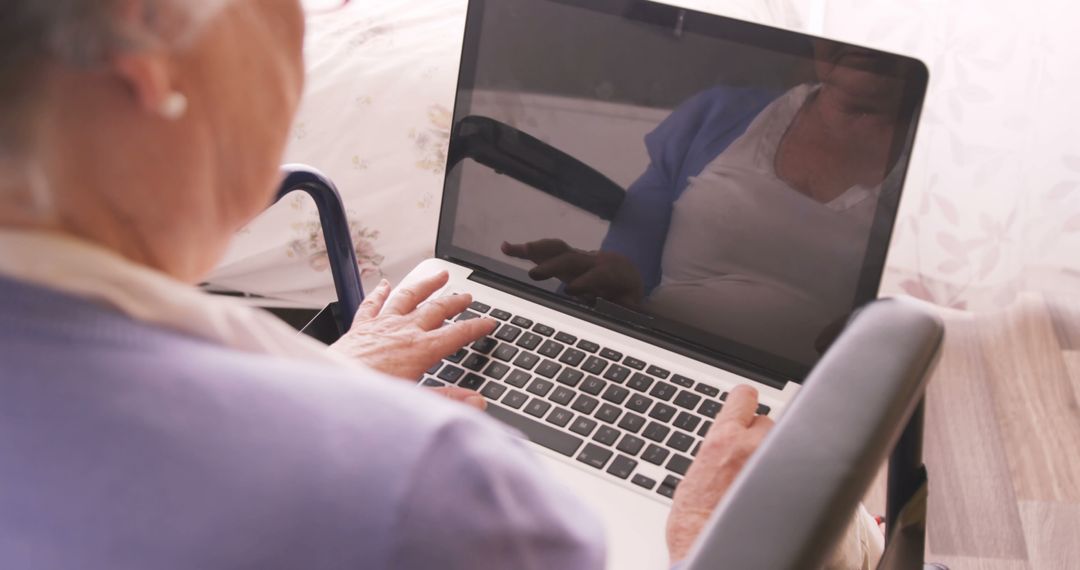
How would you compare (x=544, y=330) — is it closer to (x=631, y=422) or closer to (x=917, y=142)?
(x=631, y=422)

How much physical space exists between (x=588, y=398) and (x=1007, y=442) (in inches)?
44.1

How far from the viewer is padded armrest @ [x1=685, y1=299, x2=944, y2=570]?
38cm

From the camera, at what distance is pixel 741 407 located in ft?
2.48

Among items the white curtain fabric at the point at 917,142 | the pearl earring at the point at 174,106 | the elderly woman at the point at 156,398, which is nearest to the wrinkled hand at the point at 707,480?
the elderly woman at the point at 156,398

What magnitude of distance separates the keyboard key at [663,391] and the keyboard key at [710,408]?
0.03 m

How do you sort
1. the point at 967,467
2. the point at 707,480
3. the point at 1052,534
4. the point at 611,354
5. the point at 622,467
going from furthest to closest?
Result: 1. the point at 967,467
2. the point at 1052,534
3. the point at 611,354
4. the point at 622,467
5. the point at 707,480

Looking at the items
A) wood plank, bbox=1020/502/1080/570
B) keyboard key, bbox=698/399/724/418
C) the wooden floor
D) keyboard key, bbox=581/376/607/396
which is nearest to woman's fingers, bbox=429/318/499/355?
keyboard key, bbox=581/376/607/396

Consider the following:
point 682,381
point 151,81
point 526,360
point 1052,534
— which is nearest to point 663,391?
point 682,381

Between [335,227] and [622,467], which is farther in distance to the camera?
[335,227]

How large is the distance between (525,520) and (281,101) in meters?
0.21

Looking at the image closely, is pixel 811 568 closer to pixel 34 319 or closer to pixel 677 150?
pixel 34 319

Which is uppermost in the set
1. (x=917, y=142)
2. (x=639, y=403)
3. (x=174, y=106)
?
(x=174, y=106)

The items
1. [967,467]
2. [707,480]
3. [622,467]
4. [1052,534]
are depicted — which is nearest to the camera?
[707,480]

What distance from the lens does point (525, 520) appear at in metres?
0.41
